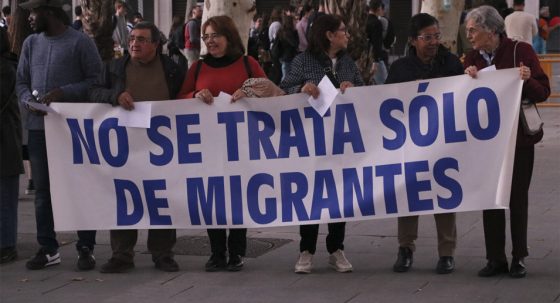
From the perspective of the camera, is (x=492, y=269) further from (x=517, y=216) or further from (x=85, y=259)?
(x=85, y=259)

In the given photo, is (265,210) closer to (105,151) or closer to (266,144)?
(266,144)

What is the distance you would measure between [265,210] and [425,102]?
51.8 inches

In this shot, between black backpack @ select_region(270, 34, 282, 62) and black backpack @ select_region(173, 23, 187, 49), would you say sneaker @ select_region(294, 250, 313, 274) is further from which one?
black backpack @ select_region(173, 23, 187, 49)

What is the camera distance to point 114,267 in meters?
8.16

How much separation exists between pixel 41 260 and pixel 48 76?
132 cm

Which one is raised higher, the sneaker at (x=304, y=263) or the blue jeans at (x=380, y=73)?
the blue jeans at (x=380, y=73)

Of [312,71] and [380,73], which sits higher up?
[312,71]

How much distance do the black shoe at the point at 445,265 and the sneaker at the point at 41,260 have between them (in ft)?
9.11

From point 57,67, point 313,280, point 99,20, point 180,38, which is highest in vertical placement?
point 99,20

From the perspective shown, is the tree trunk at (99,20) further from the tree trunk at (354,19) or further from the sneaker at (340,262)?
the sneaker at (340,262)

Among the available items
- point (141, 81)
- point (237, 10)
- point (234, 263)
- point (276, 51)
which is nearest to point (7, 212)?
point (141, 81)

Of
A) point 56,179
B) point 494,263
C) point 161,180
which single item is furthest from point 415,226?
point 56,179

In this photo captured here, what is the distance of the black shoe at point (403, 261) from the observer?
26.0 ft

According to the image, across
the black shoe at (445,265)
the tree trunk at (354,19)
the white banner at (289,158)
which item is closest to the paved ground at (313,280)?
the black shoe at (445,265)
